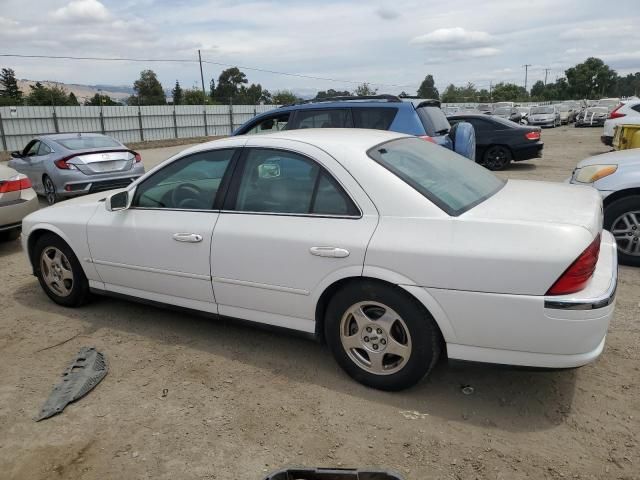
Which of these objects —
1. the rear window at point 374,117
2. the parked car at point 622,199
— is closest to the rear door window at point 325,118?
the rear window at point 374,117

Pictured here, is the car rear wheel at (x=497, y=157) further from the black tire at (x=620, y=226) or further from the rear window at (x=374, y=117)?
the black tire at (x=620, y=226)

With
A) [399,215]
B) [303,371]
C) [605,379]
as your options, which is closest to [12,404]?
[303,371]

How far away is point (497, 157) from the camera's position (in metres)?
13.4

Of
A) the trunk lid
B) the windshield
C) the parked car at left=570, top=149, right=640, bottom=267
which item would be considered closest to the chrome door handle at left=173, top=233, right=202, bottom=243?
the trunk lid

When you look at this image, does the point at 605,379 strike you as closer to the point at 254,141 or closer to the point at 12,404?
the point at 254,141

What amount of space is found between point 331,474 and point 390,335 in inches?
35.8

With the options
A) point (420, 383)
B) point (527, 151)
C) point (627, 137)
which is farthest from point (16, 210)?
point (527, 151)

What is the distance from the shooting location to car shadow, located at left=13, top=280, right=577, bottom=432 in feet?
9.37

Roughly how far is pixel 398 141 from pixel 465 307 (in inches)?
55.9

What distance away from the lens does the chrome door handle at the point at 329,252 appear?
9.64ft

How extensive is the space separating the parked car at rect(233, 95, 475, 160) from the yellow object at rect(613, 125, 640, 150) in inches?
126

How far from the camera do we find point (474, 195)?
3176 millimetres

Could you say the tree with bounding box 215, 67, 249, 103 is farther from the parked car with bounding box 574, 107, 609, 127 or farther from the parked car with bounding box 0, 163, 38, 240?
the parked car with bounding box 0, 163, 38, 240

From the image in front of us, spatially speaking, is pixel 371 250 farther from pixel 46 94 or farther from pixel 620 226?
pixel 46 94
